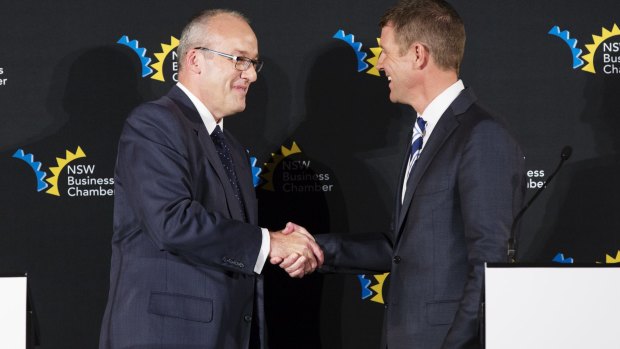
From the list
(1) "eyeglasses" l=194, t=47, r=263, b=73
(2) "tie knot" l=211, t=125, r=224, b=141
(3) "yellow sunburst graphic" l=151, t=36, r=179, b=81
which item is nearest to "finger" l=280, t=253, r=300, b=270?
(2) "tie knot" l=211, t=125, r=224, b=141

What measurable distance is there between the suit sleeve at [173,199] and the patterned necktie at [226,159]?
127mm

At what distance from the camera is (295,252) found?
3.34 metres

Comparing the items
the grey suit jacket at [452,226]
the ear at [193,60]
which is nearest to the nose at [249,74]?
the ear at [193,60]

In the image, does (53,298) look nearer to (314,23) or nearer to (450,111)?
(314,23)

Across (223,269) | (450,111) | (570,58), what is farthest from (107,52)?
(570,58)

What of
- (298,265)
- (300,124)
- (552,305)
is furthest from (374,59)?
(552,305)

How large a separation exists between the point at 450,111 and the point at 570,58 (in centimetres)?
118

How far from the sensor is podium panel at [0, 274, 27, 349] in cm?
242

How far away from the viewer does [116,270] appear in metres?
3.12

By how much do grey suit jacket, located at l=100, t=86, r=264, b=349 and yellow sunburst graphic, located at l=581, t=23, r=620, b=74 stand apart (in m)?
1.81

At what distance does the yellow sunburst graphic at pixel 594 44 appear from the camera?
13.0 ft

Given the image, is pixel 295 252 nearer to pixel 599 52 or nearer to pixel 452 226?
pixel 452 226

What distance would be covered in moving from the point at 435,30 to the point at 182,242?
1183 mm

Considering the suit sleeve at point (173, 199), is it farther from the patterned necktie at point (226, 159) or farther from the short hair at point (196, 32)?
the short hair at point (196, 32)
